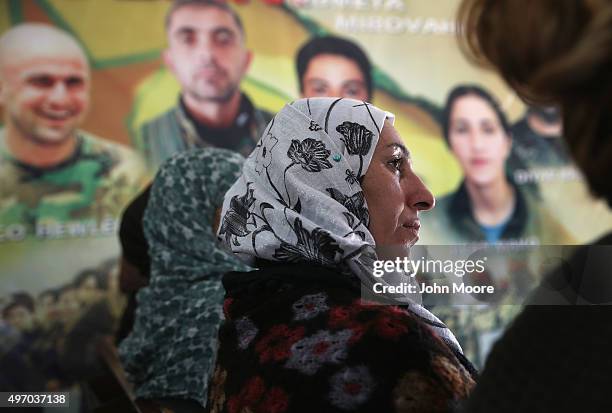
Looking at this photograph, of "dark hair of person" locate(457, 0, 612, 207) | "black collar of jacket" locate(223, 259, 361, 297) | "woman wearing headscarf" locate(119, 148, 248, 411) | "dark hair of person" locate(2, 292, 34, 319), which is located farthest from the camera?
"dark hair of person" locate(2, 292, 34, 319)

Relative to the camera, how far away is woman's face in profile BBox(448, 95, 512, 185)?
328 cm

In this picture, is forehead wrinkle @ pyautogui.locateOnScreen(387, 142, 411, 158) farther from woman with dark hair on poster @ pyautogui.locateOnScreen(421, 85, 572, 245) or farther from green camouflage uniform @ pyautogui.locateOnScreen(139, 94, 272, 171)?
woman with dark hair on poster @ pyautogui.locateOnScreen(421, 85, 572, 245)

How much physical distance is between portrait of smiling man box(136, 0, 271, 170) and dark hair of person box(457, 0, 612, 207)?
2415 millimetres

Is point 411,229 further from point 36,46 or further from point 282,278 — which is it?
point 36,46

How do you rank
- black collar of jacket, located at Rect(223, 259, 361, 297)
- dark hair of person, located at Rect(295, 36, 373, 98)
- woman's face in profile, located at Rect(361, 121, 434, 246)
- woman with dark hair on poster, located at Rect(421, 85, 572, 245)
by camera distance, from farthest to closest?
1. woman with dark hair on poster, located at Rect(421, 85, 572, 245)
2. dark hair of person, located at Rect(295, 36, 373, 98)
3. woman's face in profile, located at Rect(361, 121, 434, 246)
4. black collar of jacket, located at Rect(223, 259, 361, 297)

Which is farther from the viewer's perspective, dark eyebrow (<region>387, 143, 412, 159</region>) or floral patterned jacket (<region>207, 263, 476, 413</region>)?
dark eyebrow (<region>387, 143, 412, 159</region>)

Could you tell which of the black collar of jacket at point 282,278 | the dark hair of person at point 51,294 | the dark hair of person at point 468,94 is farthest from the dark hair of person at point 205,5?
the black collar of jacket at point 282,278

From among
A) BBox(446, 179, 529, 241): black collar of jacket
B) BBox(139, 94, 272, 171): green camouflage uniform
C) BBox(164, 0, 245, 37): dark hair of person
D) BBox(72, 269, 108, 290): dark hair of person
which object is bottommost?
BBox(72, 269, 108, 290): dark hair of person

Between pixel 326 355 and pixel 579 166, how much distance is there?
1.57 ft

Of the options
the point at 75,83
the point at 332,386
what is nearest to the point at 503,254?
the point at 332,386

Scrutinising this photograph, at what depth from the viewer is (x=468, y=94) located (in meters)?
3.30

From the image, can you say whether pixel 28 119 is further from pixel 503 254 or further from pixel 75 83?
pixel 503 254

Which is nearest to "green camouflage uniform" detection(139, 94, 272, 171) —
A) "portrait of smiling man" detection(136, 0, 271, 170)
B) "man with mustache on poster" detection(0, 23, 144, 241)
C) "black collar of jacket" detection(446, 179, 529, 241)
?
"portrait of smiling man" detection(136, 0, 271, 170)

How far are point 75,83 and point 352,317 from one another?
2.26 m
